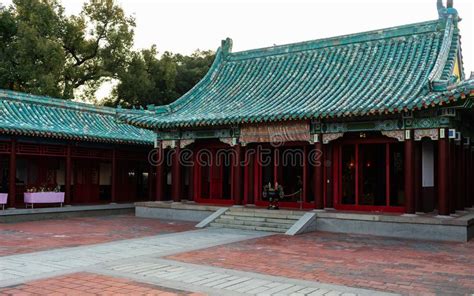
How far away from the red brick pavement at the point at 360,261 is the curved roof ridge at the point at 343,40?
7.89 metres

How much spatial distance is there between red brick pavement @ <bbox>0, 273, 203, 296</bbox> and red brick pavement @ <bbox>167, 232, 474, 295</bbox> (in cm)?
202

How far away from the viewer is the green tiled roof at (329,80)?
14148 mm

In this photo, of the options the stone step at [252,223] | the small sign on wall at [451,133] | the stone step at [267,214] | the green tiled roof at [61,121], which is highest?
the green tiled roof at [61,121]

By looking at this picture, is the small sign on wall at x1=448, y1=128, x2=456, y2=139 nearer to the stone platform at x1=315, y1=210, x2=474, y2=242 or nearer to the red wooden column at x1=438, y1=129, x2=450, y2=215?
the red wooden column at x1=438, y1=129, x2=450, y2=215

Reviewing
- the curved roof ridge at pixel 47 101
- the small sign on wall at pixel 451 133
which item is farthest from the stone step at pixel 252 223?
the curved roof ridge at pixel 47 101

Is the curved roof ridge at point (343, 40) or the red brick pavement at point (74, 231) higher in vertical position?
the curved roof ridge at point (343, 40)

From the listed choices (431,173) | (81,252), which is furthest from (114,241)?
(431,173)

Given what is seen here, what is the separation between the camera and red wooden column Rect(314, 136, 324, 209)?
14.9 m

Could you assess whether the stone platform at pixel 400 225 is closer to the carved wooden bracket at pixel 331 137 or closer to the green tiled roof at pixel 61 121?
the carved wooden bracket at pixel 331 137

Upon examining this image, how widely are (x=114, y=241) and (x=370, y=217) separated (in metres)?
6.96

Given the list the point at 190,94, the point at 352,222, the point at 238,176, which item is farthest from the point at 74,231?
the point at 190,94

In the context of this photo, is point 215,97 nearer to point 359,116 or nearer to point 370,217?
point 359,116

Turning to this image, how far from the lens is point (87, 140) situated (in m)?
18.9

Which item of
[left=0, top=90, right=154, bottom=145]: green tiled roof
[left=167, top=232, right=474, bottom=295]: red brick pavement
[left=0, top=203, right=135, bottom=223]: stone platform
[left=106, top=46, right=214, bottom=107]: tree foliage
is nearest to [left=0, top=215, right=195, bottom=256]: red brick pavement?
[left=0, top=203, right=135, bottom=223]: stone platform
